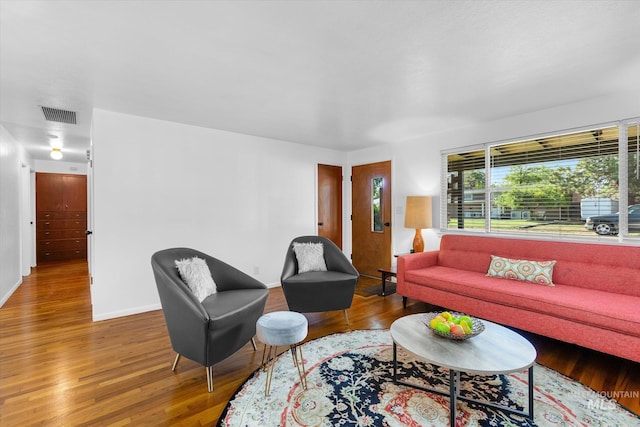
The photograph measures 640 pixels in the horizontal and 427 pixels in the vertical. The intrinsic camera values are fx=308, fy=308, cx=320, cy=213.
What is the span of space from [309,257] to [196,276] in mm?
1408

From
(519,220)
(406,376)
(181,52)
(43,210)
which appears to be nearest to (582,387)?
(406,376)

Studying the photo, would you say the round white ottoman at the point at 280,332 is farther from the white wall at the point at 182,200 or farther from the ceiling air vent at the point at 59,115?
the ceiling air vent at the point at 59,115

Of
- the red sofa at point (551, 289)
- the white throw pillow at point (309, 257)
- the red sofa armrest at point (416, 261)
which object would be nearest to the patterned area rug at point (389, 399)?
the red sofa at point (551, 289)

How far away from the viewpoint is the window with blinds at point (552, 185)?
2992 mm

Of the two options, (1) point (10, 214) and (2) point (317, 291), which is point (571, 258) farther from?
(1) point (10, 214)

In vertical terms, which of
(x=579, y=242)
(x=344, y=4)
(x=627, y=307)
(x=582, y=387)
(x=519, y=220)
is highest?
(x=344, y=4)

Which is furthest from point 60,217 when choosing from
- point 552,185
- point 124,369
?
point 552,185

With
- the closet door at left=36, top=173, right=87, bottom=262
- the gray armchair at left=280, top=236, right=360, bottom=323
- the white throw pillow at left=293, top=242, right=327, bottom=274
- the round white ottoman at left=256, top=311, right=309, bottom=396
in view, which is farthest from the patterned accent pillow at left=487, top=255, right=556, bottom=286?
Answer: the closet door at left=36, top=173, right=87, bottom=262

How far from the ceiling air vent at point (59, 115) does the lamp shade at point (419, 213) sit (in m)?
4.29

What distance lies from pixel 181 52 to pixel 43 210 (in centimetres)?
716

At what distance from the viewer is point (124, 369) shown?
2381 millimetres

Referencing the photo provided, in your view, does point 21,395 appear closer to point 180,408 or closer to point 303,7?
point 180,408

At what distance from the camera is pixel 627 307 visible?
233 centimetres

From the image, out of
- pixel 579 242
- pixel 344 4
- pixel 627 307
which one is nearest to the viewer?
pixel 344 4
